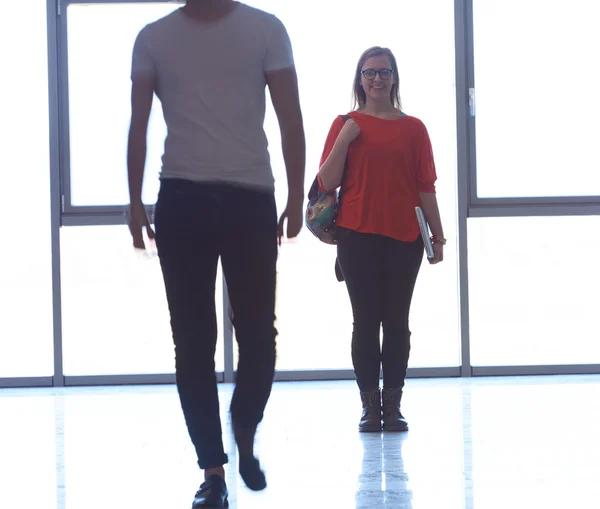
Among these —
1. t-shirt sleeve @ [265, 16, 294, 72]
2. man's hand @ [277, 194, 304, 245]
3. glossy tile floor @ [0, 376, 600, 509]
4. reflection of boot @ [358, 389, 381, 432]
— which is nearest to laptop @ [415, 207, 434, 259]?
reflection of boot @ [358, 389, 381, 432]

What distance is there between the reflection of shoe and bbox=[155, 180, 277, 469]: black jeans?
2 centimetres

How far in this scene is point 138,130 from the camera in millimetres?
2117

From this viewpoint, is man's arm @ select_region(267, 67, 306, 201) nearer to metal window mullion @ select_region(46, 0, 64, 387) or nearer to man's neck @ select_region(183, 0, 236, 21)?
man's neck @ select_region(183, 0, 236, 21)

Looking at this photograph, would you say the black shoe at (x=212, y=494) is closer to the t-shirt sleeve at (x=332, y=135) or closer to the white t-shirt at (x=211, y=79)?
the white t-shirt at (x=211, y=79)

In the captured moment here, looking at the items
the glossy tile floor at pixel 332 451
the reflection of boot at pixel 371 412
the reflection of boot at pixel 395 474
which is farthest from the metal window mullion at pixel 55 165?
the reflection of boot at pixel 395 474

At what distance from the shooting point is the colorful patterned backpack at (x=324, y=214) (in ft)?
10.8

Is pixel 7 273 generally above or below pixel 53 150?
below

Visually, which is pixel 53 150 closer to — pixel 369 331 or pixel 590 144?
pixel 369 331

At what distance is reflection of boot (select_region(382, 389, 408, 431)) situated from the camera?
3354 mm

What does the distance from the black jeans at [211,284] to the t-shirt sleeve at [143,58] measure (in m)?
0.25

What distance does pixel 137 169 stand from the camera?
2.13 meters

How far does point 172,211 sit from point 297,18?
2.75 metres

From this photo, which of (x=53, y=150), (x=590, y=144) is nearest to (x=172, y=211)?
(x=53, y=150)

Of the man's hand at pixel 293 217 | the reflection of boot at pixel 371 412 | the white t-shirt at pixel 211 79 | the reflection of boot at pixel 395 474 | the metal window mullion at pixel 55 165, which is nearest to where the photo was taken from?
the white t-shirt at pixel 211 79
